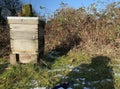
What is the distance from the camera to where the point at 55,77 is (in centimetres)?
655

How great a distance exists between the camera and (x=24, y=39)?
7.45 m

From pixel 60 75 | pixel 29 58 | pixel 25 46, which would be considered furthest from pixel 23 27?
pixel 60 75

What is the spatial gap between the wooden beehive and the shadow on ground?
1.15m

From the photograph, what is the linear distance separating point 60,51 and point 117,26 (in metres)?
2.20

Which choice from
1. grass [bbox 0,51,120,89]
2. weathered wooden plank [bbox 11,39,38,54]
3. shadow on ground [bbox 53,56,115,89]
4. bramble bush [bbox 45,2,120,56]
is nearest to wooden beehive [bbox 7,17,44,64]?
weathered wooden plank [bbox 11,39,38,54]

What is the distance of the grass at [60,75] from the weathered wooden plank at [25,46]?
0.46 m

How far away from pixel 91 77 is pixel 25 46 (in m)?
1.88

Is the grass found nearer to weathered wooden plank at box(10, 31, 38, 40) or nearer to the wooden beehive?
the wooden beehive

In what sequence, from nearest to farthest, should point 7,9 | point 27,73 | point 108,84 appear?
1. point 108,84
2. point 27,73
3. point 7,9

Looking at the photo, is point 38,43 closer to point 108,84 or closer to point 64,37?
point 108,84

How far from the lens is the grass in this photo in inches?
241

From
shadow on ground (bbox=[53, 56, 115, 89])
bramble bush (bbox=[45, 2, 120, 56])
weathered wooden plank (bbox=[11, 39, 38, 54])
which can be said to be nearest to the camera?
shadow on ground (bbox=[53, 56, 115, 89])

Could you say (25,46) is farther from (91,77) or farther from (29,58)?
(91,77)

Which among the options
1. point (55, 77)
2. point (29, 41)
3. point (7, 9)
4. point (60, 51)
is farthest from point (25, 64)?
point (7, 9)
